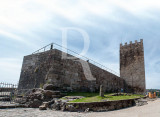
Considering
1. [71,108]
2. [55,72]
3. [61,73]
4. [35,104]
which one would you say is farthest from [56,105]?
[61,73]

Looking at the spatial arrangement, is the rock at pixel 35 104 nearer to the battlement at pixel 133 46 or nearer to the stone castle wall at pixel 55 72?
the stone castle wall at pixel 55 72

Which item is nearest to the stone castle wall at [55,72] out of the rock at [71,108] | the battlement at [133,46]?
the rock at [71,108]

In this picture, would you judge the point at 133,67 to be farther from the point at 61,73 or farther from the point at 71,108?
the point at 71,108

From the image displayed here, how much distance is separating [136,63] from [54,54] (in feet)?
64.5

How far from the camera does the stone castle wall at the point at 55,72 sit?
10.8m

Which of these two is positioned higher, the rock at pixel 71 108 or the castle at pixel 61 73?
the castle at pixel 61 73

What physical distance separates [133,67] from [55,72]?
64.1ft

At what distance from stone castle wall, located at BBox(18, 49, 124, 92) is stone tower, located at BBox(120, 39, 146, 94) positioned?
1306 centimetres

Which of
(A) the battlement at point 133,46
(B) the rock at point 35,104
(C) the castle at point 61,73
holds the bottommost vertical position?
Answer: (B) the rock at point 35,104

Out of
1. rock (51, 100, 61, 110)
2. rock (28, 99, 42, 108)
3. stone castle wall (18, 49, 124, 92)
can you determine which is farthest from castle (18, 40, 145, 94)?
rock (51, 100, 61, 110)

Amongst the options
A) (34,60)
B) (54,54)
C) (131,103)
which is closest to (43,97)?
(54,54)

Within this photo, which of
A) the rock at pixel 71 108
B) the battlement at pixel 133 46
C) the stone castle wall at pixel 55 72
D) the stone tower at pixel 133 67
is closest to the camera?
the rock at pixel 71 108

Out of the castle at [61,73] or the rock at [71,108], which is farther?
the castle at [61,73]

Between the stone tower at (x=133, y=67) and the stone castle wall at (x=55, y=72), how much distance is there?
42.8 feet
